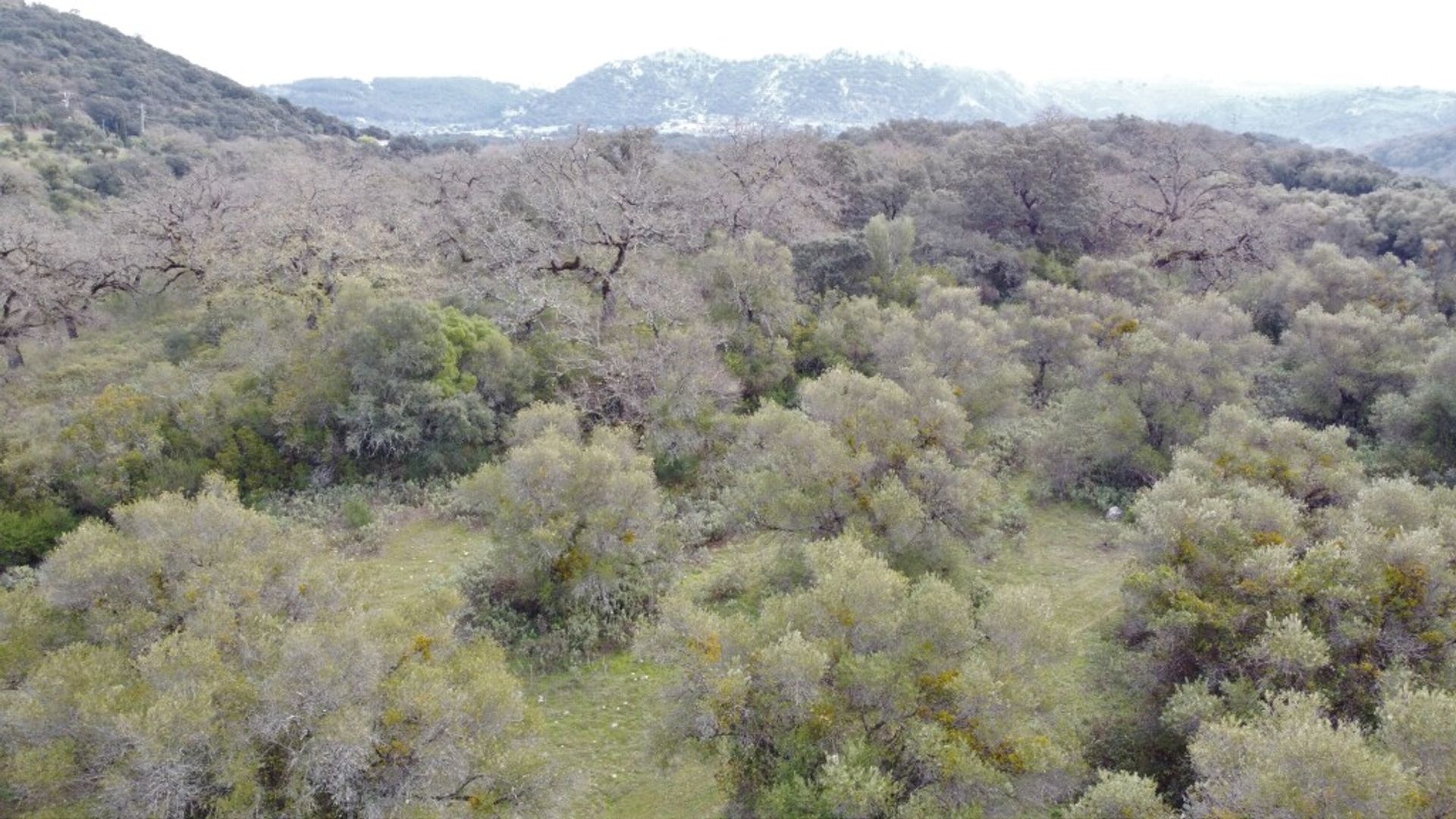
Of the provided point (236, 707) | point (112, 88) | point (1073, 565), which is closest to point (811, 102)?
point (112, 88)

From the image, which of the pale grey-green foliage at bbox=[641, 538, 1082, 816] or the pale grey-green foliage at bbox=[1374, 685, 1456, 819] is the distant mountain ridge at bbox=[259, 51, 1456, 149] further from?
the pale grey-green foliage at bbox=[1374, 685, 1456, 819]

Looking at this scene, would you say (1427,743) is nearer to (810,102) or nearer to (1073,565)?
(1073,565)

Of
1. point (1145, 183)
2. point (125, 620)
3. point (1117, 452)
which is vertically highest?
point (1145, 183)

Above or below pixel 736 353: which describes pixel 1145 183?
above

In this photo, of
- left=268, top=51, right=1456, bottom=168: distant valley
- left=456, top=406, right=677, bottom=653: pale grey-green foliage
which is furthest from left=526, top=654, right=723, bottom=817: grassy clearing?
left=268, top=51, right=1456, bottom=168: distant valley

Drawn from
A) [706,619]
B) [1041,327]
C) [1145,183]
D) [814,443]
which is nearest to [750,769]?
[706,619]

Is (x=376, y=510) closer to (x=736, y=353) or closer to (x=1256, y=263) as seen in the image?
(x=736, y=353)

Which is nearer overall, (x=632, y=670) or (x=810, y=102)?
(x=632, y=670)
